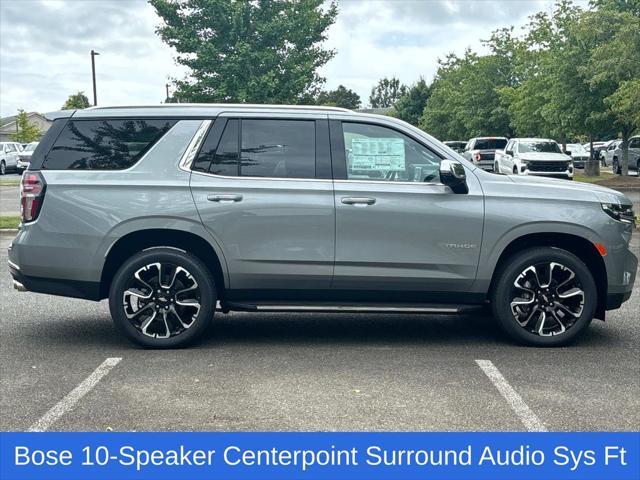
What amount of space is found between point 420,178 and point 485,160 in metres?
31.4

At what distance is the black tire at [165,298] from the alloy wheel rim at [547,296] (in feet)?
7.99

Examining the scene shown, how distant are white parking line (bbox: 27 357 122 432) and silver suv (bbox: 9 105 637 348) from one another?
0.44m

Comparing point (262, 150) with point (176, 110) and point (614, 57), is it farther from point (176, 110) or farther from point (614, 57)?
point (614, 57)

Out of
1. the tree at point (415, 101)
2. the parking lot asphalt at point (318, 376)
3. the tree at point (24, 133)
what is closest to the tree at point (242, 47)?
the parking lot asphalt at point (318, 376)

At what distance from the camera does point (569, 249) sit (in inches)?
249

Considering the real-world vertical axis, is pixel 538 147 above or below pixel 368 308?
above

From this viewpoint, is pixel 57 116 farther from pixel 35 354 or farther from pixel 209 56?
pixel 209 56

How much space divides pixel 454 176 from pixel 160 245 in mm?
2378

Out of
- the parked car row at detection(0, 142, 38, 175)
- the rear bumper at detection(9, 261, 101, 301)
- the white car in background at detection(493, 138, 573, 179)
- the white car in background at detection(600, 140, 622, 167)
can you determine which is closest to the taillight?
the rear bumper at detection(9, 261, 101, 301)

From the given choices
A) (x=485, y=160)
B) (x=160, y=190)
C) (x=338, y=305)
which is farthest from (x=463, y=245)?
(x=485, y=160)

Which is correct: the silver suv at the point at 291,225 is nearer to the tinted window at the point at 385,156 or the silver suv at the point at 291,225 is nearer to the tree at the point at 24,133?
the tinted window at the point at 385,156

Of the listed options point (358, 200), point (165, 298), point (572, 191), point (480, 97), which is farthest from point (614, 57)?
point (480, 97)

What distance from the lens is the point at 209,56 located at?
36312 mm

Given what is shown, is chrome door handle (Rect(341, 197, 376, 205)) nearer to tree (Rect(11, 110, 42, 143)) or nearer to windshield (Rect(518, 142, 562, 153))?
windshield (Rect(518, 142, 562, 153))
